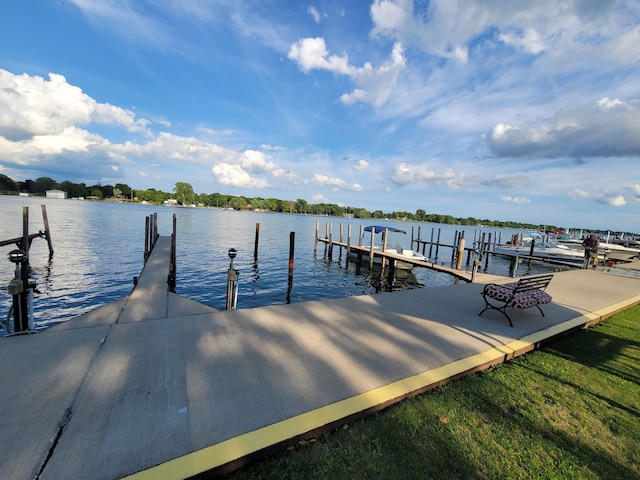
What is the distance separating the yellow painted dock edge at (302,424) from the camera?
2148 millimetres

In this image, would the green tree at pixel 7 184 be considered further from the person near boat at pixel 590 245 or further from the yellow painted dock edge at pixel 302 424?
the person near boat at pixel 590 245

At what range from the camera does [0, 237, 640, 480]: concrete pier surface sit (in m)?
2.29

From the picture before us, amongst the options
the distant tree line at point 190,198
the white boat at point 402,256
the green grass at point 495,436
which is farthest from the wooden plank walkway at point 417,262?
the distant tree line at point 190,198

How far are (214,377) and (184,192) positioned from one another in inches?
6099

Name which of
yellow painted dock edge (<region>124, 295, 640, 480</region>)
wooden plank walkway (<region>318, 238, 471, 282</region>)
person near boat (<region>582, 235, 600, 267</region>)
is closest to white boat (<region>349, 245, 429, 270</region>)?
wooden plank walkway (<region>318, 238, 471, 282</region>)

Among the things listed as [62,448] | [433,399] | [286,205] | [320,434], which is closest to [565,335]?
[433,399]

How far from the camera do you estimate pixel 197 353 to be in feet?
12.9

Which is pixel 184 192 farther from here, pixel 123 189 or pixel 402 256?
pixel 402 256

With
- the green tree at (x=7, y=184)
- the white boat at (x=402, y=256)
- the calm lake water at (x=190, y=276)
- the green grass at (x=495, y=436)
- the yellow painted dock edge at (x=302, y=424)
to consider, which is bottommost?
the calm lake water at (x=190, y=276)

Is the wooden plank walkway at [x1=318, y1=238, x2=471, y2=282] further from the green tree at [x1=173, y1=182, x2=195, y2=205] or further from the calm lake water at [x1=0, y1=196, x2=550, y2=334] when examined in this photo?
the green tree at [x1=173, y1=182, x2=195, y2=205]

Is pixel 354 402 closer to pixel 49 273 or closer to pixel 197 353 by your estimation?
pixel 197 353

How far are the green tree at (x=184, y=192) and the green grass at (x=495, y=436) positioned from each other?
155 metres

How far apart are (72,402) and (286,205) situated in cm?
15362

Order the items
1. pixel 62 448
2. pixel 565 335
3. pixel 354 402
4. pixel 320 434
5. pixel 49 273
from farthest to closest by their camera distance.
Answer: pixel 49 273, pixel 565 335, pixel 354 402, pixel 320 434, pixel 62 448
